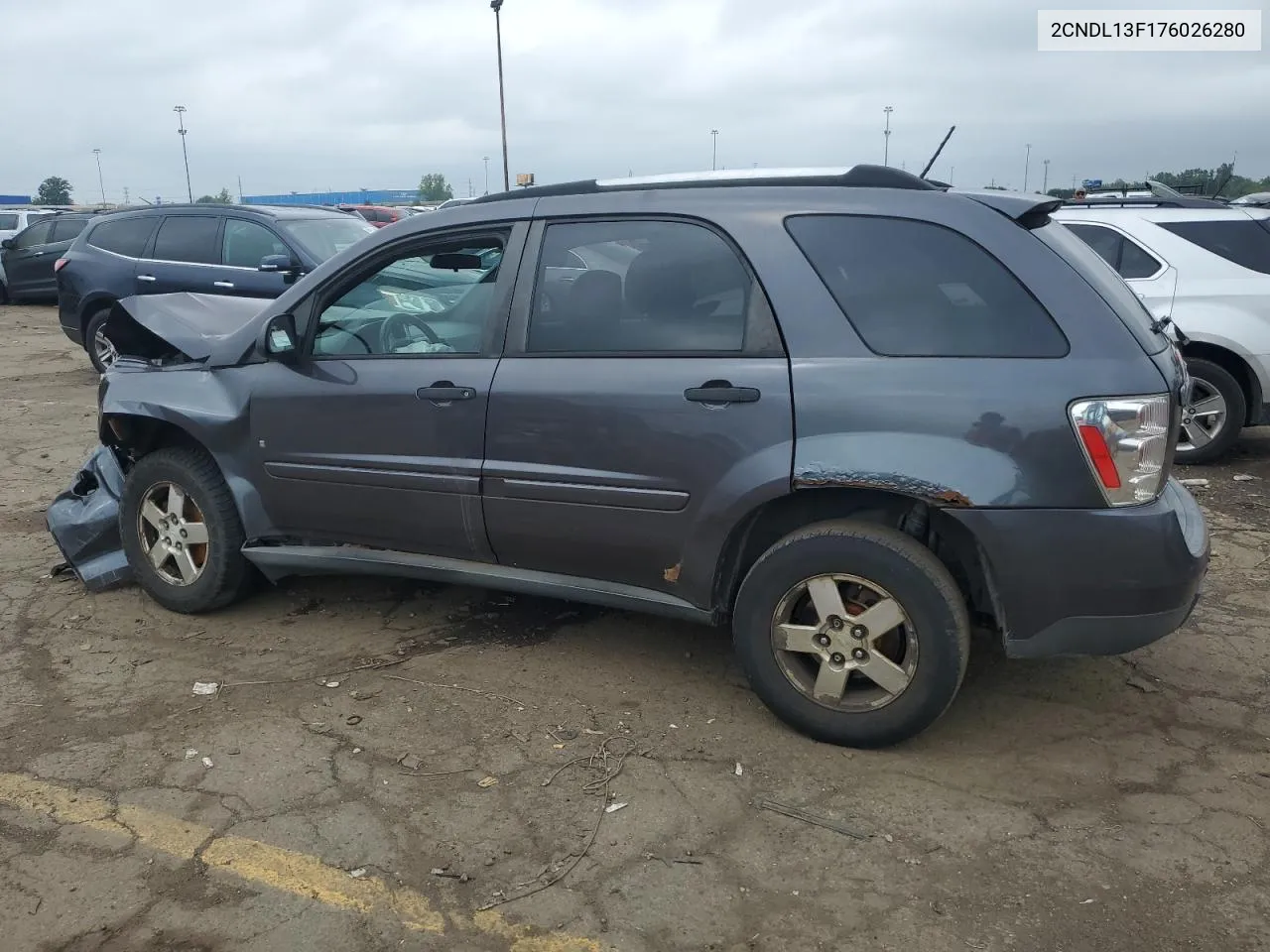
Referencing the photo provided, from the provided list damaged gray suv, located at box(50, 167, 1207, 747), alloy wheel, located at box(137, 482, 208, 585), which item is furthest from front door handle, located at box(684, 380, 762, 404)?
alloy wheel, located at box(137, 482, 208, 585)

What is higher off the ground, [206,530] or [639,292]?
[639,292]

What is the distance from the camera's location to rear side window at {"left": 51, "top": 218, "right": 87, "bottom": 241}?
18.3 m

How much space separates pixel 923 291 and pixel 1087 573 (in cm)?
98

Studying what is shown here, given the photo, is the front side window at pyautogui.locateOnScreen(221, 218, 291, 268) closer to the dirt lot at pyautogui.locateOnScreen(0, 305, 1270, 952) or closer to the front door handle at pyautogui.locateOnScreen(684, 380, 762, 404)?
the dirt lot at pyautogui.locateOnScreen(0, 305, 1270, 952)

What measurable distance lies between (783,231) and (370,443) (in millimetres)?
1768

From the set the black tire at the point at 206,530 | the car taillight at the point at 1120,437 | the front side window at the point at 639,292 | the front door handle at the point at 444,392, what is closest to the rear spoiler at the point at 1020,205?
the car taillight at the point at 1120,437

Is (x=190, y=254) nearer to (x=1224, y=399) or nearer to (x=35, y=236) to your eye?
(x=1224, y=399)

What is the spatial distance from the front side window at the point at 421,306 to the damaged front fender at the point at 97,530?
1.51 metres

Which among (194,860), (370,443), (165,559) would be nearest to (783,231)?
(370,443)

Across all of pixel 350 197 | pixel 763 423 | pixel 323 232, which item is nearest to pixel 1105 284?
pixel 763 423

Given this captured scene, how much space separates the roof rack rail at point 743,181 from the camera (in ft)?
11.4

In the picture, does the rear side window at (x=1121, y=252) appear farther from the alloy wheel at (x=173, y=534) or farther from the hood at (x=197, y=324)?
the alloy wheel at (x=173, y=534)

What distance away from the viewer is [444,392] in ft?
12.6

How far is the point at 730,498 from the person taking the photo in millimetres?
3361
